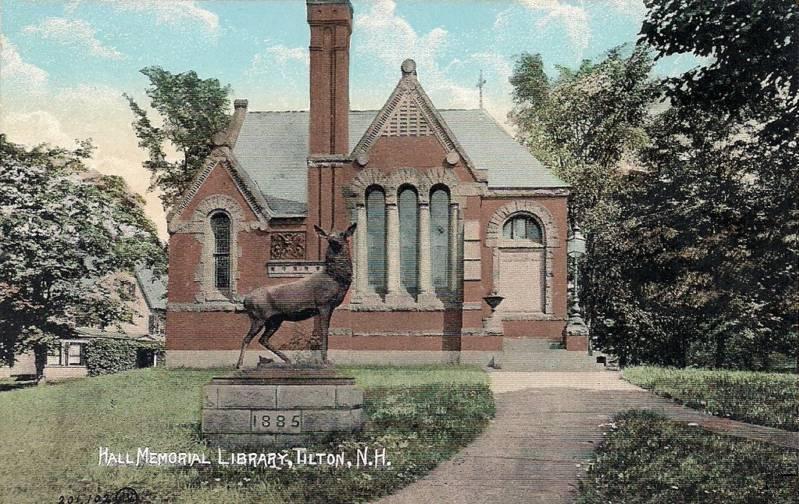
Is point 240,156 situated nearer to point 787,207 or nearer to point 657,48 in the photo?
point 657,48

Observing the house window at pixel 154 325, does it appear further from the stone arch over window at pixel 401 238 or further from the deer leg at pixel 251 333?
the stone arch over window at pixel 401 238

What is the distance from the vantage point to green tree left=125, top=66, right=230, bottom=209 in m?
12.6

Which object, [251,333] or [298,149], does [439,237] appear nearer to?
[298,149]

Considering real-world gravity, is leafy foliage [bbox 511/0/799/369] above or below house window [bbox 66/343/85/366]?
above

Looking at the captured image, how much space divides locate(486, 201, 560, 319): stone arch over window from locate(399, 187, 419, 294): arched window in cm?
137

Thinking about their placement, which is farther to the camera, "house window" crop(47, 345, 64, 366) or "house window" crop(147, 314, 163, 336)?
"house window" crop(147, 314, 163, 336)

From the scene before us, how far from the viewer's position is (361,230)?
13.9m

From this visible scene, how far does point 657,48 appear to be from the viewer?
39.5ft

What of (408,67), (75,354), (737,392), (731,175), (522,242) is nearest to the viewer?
(737,392)

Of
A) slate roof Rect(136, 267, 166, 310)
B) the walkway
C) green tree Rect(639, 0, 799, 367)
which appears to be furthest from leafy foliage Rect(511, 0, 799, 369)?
slate roof Rect(136, 267, 166, 310)

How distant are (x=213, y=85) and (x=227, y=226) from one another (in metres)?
2.33

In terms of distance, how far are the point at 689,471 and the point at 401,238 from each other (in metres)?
5.85

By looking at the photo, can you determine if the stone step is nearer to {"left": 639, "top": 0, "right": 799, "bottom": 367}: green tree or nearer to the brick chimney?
{"left": 639, "top": 0, "right": 799, "bottom": 367}: green tree

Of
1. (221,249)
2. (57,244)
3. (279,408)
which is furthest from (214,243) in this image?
(279,408)
